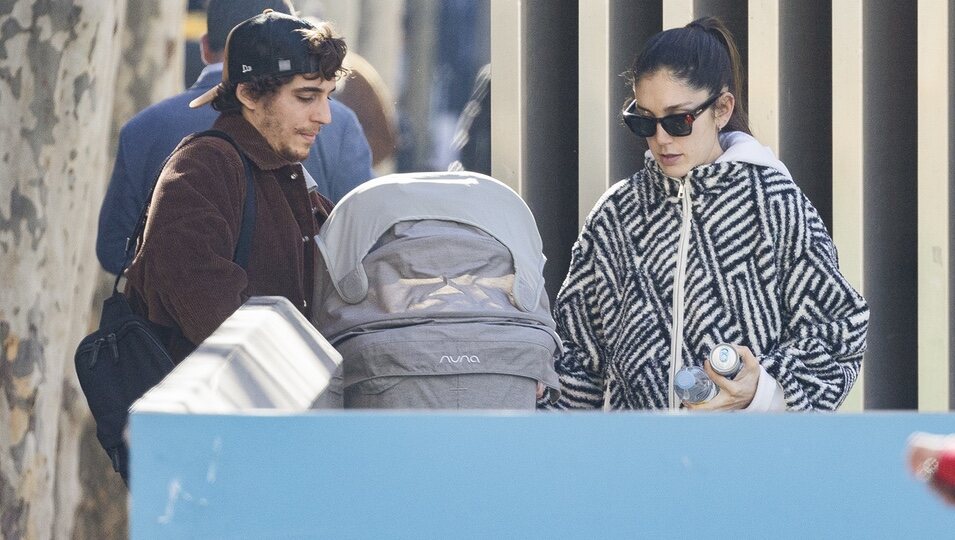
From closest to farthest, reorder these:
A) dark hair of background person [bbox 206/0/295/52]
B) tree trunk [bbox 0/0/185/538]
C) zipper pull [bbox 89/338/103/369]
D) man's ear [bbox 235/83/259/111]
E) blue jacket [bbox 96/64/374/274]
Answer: zipper pull [bbox 89/338/103/369]
man's ear [bbox 235/83/259/111]
blue jacket [bbox 96/64/374/274]
dark hair of background person [bbox 206/0/295/52]
tree trunk [bbox 0/0/185/538]

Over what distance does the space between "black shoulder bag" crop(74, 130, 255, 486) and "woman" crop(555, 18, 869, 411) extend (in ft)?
2.36

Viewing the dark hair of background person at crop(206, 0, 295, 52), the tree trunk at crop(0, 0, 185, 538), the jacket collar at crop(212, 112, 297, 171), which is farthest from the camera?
the tree trunk at crop(0, 0, 185, 538)

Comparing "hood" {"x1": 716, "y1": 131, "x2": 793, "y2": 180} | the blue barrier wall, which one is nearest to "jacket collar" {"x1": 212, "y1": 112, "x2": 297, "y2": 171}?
"hood" {"x1": 716, "y1": 131, "x2": 793, "y2": 180}

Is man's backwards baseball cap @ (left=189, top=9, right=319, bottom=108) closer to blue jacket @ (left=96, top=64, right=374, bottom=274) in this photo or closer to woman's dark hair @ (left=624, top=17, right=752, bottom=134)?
woman's dark hair @ (left=624, top=17, right=752, bottom=134)

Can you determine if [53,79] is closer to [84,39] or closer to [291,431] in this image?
[84,39]

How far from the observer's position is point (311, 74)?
3.51 m

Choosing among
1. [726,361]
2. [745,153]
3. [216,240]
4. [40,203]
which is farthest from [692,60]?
[40,203]

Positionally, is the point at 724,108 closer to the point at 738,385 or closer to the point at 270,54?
the point at 738,385

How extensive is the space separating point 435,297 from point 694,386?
517 mm

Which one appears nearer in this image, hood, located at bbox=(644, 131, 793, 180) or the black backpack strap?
the black backpack strap

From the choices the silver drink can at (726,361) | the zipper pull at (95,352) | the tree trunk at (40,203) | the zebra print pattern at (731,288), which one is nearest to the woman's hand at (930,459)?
the silver drink can at (726,361)

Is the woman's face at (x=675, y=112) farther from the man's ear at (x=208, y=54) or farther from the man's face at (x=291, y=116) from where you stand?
the man's ear at (x=208, y=54)

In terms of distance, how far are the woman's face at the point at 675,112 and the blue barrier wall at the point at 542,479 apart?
60.8 inches

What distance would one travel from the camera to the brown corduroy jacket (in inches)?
125
